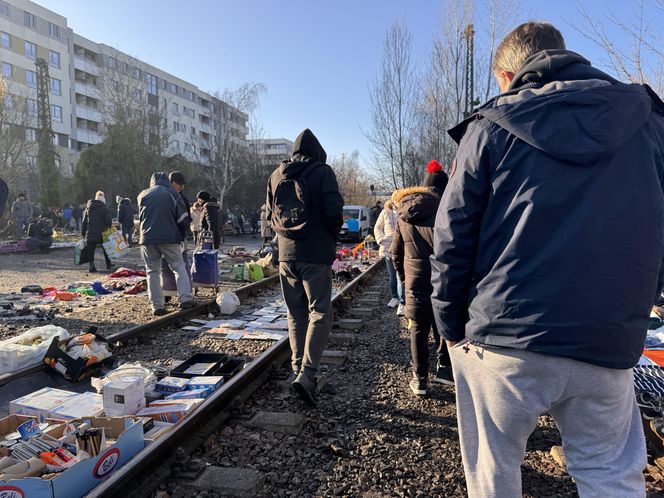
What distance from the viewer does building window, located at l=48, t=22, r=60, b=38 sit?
4947cm

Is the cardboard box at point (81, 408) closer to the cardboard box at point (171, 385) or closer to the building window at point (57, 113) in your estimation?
the cardboard box at point (171, 385)

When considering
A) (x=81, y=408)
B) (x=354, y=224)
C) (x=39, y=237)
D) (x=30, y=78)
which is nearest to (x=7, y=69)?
(x=30, y=78)

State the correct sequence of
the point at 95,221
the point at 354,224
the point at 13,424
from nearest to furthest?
the point at 13,424 → the point at 95,221 → the point at 354,224

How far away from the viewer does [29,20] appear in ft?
155

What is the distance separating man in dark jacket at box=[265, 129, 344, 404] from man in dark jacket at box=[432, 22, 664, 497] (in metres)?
2.24

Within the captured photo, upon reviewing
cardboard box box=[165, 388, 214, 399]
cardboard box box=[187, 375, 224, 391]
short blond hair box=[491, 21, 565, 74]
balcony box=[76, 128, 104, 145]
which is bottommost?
cardboard box box=[165, 388, 214, 399]

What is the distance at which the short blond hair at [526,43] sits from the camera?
1768 mm

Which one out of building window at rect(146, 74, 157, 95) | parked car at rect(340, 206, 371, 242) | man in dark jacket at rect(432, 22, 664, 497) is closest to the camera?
man in dark jacket at rect(432, 22, 664, 497)

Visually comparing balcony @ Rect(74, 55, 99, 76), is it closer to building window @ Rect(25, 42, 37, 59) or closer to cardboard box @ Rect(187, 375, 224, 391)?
building window @ Rect(25, 42, 37, 59)

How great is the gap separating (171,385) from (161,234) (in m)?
3.41

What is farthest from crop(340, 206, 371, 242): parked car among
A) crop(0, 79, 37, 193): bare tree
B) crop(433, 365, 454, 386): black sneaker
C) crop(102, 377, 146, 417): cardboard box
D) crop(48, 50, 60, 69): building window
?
crop(48, 50, 60, 69): building window

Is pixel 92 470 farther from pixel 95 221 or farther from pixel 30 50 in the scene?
pixel 30 50

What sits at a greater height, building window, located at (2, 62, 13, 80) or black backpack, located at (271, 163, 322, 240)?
building window, located at (2, 62, 13, 80)

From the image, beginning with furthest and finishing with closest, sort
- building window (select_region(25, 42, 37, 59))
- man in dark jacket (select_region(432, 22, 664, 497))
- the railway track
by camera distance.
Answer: building window (select_region(25, 42, 37, 59)) → the railway track → man in dark jacket (select_region(432, 22, 664, 497))
